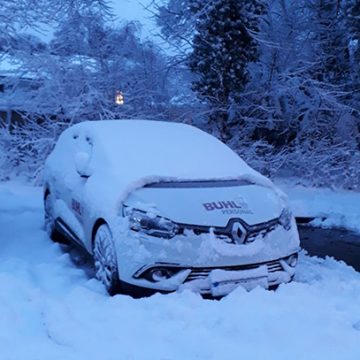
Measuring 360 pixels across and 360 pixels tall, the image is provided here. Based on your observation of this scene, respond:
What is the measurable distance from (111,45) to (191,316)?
35.8 feet

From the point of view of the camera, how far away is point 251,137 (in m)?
14.1

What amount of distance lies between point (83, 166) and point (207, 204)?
1.49 meters

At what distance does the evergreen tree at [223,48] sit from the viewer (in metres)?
12.7

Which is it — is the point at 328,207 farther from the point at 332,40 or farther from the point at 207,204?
the point at 332,40

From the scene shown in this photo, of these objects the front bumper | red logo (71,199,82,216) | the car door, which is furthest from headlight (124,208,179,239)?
red logo (71,199,82,216)

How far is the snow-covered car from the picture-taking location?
4062 mm

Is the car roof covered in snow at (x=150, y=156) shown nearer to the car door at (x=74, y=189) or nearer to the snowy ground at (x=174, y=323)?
the car door at (x=74, y=189)

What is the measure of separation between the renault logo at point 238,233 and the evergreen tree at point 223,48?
8.91m

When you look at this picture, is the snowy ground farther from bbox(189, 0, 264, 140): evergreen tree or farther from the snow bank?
bbox(189, 0, 264, 140): evergreen tree

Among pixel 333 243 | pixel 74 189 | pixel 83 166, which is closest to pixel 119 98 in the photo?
pixel 333 243

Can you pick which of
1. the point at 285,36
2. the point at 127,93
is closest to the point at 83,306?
the point at 127,93

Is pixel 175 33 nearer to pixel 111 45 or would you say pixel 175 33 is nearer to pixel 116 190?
pixel 111 45

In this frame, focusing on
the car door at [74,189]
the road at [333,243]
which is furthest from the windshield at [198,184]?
the road at [333,243]

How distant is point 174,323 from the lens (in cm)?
352
